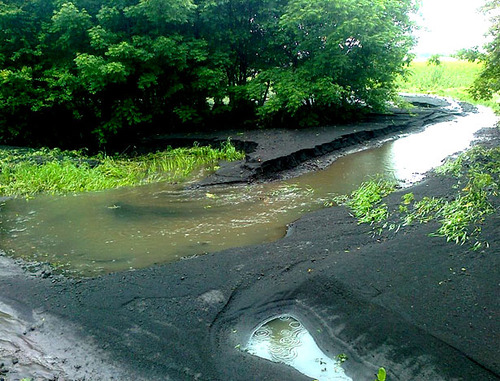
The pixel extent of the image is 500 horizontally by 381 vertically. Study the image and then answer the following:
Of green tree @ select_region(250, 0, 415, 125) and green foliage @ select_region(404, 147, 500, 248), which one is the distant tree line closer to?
green foliage @ select_region(404, 147, 500, 248)

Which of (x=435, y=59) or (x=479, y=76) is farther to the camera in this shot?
(x=479, y=76)

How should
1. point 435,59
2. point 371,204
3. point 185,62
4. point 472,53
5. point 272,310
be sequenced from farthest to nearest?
point 185,62, point 435,59, point 472,53, point 371,204, point 272,310

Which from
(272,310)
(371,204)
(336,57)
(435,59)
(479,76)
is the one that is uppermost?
(336,57)

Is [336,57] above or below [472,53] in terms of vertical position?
above

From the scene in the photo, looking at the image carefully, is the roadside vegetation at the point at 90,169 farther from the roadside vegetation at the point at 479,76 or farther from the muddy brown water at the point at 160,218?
the roadside vegetation at the point at 479,76

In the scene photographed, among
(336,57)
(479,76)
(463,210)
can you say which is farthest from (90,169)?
(479,76)

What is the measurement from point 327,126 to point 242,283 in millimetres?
10185

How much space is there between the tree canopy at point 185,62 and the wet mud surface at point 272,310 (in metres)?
8.75

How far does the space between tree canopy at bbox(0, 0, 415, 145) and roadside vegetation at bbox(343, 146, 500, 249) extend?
638 cm

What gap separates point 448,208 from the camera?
5.87 m

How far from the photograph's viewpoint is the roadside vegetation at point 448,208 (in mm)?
5121

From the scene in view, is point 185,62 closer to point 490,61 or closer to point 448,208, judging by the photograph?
point 490,61

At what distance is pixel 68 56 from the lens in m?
14.1

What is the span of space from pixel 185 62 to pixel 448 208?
33.2ft
